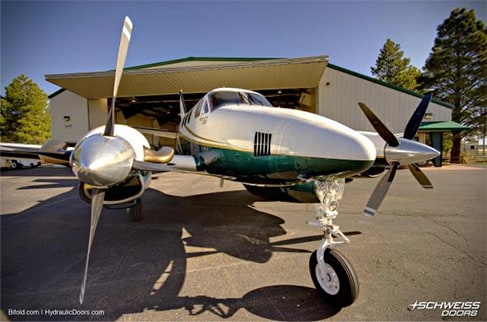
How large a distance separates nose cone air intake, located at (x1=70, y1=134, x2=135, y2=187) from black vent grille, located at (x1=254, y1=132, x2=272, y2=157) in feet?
5.73

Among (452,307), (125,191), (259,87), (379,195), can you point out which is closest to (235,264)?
(125,191)

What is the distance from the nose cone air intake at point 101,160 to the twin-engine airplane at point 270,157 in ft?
0.03

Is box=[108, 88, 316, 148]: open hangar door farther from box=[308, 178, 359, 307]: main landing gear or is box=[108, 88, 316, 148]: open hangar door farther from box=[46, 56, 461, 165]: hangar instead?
box=[308, 178, 359, 307]: main landing gear

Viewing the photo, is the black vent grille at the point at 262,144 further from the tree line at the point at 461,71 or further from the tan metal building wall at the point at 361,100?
the tree line at the point at 461,71

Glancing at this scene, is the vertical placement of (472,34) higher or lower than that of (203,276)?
higher

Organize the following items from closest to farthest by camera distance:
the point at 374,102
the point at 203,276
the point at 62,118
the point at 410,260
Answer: the point at 203,276 → the point at 410,260 → the point at 374,102 → the point at 62,118

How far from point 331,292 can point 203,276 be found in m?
1.75

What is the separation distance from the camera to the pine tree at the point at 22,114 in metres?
28.3

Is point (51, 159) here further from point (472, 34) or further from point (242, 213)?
point (472, 34)

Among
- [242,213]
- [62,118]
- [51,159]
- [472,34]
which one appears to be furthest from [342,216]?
[472,34]

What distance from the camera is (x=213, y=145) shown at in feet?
13.0

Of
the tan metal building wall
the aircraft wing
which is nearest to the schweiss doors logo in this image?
the aircraft wing

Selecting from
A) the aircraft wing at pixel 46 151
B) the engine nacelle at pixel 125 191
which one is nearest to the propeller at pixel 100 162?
the engine nacelle at pixel 125 191

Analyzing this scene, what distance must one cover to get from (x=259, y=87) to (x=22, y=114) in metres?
33.2
